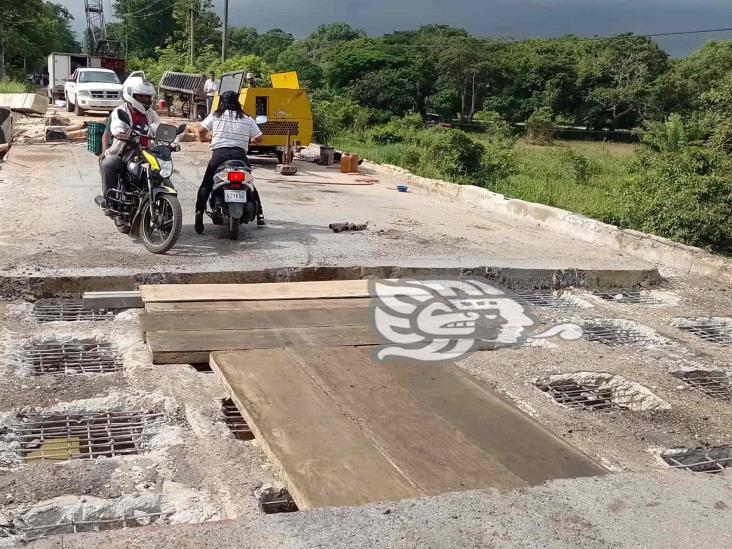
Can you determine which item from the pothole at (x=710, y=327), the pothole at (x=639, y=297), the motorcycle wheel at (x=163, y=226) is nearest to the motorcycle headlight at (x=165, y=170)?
the motorcycle wheel at (x=163, y=226)

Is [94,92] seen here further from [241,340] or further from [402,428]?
[402,428]

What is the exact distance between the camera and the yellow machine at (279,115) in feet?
47.2

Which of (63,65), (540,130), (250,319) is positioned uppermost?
(63,65)

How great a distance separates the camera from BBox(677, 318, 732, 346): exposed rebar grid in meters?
5.72

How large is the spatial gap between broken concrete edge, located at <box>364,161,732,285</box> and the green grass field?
33.0 inches

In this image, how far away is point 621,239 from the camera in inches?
327

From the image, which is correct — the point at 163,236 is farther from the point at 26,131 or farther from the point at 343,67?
the point at 343,67

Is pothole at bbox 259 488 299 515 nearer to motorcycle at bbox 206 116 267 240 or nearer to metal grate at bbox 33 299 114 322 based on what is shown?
metal grate at bbox 33 299 114 322

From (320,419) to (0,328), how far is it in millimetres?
2556

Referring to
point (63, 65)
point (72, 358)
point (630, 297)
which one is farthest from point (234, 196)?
point (63, 65)

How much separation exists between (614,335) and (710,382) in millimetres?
919

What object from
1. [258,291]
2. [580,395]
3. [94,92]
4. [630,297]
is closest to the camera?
[580,395]

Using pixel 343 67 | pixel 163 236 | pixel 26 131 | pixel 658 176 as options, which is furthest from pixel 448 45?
pixel 163 236

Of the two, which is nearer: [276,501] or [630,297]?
[276,501]
